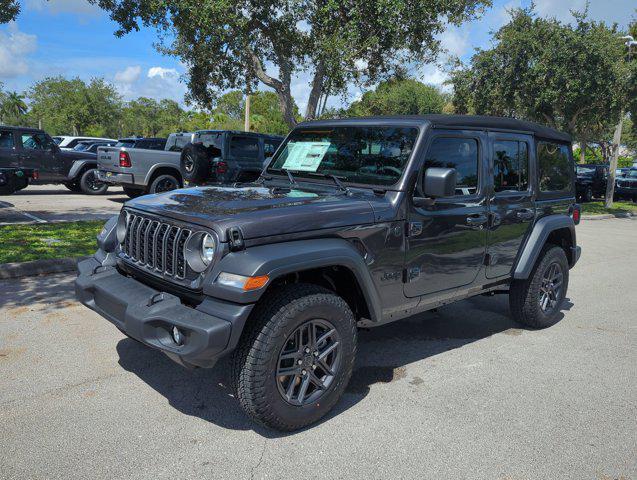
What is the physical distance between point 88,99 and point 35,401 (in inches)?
1998

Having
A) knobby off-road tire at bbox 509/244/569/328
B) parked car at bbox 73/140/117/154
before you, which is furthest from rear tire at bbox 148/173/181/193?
knobby off-road tire at bbox 509/244/569/328

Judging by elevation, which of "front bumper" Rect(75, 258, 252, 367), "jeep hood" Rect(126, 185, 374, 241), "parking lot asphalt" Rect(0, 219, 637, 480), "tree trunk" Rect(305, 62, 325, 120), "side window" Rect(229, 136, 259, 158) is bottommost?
"parking lot asphalt" Rect(0, 219, 637, 480)

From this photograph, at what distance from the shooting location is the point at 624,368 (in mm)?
4344

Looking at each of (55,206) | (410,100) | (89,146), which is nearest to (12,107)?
(410,100)

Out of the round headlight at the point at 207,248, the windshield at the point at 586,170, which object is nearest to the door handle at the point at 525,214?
the round headlight at the point at 207,248

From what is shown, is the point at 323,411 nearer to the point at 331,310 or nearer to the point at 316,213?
the point at 331,310

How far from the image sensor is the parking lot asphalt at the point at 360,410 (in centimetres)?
283

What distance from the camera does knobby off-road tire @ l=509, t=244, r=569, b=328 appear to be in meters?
4.97

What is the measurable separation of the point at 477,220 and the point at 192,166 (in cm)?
606

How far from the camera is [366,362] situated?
423cm

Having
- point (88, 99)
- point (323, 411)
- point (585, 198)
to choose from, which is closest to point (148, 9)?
point (323, 411)

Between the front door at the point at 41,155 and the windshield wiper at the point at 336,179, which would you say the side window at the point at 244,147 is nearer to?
the front door at the point at 41,155

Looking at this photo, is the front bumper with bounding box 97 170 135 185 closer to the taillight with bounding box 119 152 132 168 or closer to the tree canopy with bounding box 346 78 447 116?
the taillight with bounding box 119 152 132 168

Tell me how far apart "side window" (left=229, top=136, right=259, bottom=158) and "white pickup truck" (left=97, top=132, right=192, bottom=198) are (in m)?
1.72
